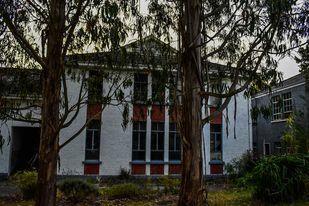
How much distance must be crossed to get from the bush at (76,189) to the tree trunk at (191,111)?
17.7 ft

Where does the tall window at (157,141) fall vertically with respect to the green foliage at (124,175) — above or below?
above

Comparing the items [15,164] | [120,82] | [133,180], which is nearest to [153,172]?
[133,180]

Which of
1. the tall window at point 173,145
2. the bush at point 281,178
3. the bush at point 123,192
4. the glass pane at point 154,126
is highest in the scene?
the glass pane at point 154,126

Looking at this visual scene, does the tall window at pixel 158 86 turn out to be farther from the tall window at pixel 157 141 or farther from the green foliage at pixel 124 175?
the tall window at pixel 157 141

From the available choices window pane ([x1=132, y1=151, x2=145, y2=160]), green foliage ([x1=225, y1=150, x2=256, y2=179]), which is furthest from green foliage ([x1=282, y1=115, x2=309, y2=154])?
window pane ([x1=132, y1=151, x2=145, y2=160])

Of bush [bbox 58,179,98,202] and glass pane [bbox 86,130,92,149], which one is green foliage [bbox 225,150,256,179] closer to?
glass pane [bbox 86,130,92,149]

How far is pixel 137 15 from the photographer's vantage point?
889cm

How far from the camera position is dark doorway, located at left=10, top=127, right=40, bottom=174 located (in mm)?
20281

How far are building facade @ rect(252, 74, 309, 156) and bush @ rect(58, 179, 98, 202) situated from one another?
13.0 meters

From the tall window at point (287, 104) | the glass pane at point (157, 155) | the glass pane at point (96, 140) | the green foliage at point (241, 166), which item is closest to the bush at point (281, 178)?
the green foliage at point (241, 166)

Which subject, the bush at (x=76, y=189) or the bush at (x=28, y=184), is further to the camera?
the bush at (x=28, y=184)

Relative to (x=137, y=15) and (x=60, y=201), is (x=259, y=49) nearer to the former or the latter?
(x=137, y=15)

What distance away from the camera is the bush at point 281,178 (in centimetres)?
1036

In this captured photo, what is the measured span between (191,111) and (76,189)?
19.8 feet
